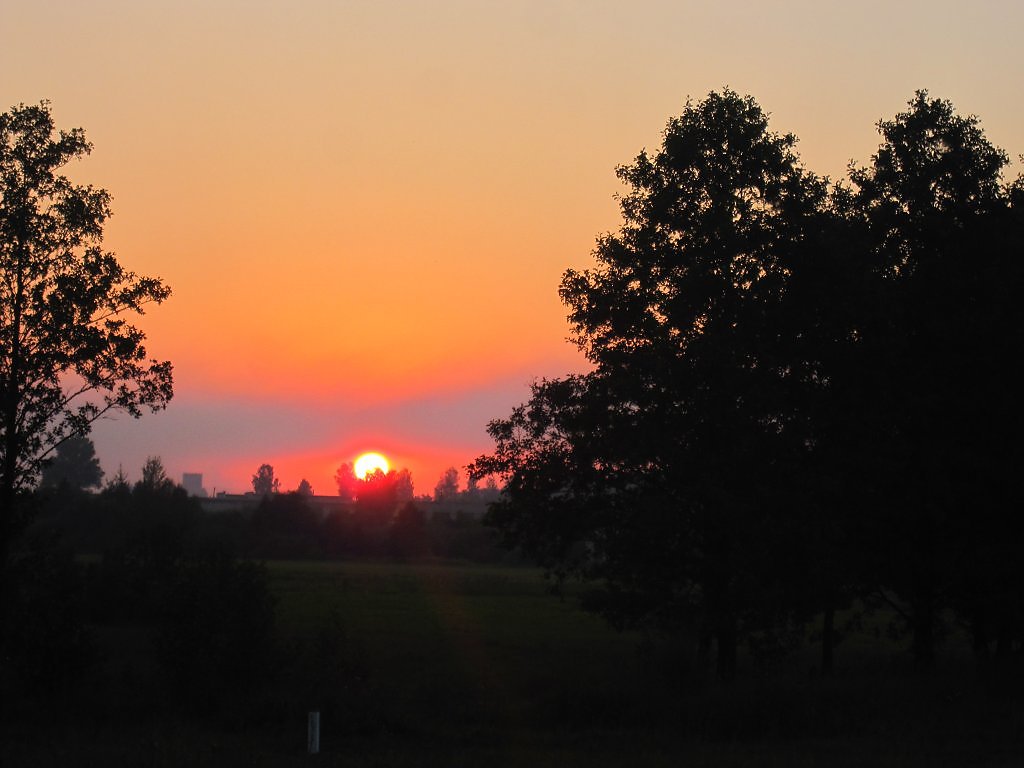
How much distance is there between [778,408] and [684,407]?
242 cm

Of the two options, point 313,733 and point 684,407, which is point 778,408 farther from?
point 313,733

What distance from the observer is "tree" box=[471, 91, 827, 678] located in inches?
1044

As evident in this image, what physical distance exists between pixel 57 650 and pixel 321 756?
10883 mm

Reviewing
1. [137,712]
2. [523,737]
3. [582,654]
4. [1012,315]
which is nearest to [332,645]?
[137,712]

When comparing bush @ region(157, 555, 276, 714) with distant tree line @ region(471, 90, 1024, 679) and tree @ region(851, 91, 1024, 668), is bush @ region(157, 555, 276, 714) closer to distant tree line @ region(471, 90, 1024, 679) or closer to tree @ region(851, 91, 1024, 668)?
distant tree line @ region(471, 90, 1024, 679)

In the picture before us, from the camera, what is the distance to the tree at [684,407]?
26516 millimetres

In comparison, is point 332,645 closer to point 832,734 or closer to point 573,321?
point 573,321

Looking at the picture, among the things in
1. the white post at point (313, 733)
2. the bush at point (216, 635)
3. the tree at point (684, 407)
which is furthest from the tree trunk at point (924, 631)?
the white post at point (313, 733)

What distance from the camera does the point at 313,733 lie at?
16.1 meters

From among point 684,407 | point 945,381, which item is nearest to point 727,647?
point 684,407

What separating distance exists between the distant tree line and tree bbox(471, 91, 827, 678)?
58 mm

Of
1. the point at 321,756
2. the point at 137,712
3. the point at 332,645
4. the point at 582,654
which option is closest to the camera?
the point at 321,756

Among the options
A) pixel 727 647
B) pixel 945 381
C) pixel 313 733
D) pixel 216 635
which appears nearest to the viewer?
pixel 313 733

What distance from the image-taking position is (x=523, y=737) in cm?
1894
